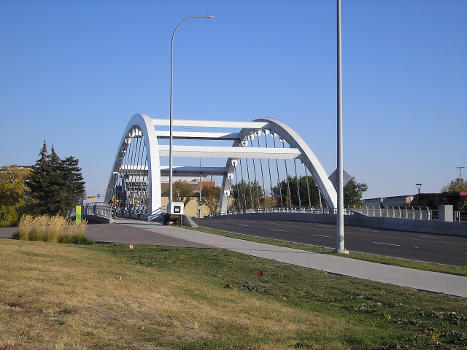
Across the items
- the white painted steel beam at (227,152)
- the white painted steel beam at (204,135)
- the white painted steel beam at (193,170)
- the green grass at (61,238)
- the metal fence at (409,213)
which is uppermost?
the white painted steel beam at (204,135)

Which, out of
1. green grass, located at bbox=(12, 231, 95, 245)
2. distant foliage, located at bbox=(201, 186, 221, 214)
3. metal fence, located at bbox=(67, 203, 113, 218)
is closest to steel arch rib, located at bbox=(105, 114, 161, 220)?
metal fence, located at bbox=(67, 203, 113, 218)

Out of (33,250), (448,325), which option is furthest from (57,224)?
(448,325)

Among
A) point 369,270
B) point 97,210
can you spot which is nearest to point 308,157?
point 97,210

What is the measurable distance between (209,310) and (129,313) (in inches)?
44.8

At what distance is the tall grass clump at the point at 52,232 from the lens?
2242 cm

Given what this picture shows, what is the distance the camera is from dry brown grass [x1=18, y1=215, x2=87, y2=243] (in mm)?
22469

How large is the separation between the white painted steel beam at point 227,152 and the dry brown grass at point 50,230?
3128cm

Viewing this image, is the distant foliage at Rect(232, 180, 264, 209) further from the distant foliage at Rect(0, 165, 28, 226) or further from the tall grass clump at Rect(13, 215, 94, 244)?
the tall grass clump at Rect(13, 215, 94, 244)

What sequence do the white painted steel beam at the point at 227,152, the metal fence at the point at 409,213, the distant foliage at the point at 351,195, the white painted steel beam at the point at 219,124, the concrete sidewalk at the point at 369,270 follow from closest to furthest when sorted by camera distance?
the concrete sidewalk at the point at 369,270
the metal fence at the point at 409,213
the white painted steel beam at the point at 227,152
the white painted steel beam at the point at 219,124
the distant foliage at the point at 351,195

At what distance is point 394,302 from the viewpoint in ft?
32.1

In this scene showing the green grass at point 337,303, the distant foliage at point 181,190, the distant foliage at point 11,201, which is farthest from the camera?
the distant foliage at point 181,190

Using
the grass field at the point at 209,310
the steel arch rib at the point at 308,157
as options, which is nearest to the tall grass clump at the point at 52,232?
the grass field at the point at 209,310

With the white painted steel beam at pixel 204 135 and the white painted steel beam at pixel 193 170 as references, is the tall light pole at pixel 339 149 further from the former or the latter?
the white painted steel beam at pixel 193 170

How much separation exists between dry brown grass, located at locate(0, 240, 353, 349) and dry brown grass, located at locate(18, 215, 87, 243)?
10.6 m
